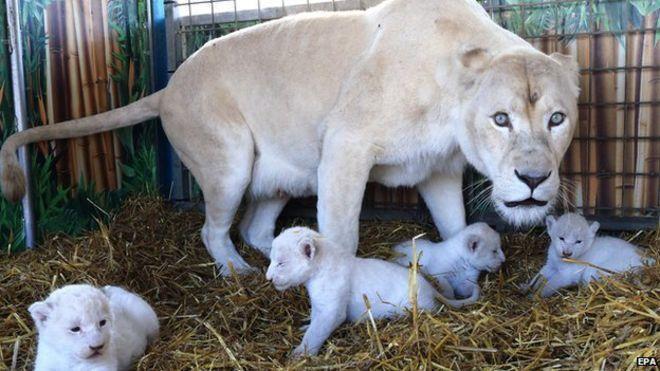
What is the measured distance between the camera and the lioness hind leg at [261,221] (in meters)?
5.32

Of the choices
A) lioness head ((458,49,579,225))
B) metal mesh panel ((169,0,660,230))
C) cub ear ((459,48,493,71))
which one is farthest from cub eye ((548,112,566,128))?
metal mesh panel ((169,0,660,230))

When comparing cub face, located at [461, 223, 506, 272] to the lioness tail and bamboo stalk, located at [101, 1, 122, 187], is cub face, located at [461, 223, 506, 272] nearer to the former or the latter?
the lioness tail

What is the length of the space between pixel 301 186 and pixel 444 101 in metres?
1.31

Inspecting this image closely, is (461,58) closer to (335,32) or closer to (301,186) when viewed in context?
(335,32)

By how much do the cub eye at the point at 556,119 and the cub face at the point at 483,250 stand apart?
87 centimetres

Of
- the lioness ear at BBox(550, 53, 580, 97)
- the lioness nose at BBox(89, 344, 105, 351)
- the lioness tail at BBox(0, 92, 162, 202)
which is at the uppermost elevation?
the lioness ear at BBox(550, 53, 580, 97)

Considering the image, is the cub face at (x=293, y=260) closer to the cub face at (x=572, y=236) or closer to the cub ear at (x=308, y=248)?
the cub ear at (x=308, y=248)

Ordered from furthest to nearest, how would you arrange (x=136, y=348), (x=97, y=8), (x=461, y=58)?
(x=97, y=8), (x=461, y=58), (x=136, y=348)

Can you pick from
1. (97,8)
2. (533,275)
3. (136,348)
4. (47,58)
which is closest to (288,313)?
(136,348)

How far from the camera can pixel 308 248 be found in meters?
3.43

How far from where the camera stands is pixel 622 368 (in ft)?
8.95

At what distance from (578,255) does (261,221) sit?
7.35ft

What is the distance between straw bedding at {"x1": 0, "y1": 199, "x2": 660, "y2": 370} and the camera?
2.98 meters

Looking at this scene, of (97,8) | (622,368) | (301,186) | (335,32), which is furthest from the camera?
(97,8)
